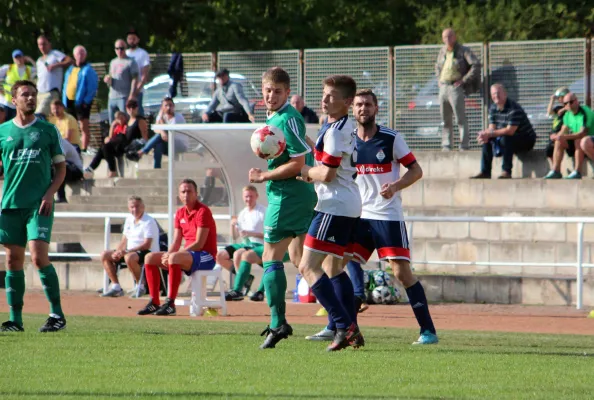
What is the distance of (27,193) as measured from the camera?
1150 cm

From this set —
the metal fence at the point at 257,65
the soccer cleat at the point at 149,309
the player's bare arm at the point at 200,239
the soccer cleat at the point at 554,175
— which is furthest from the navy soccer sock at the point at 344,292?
the metal fence at the point at 257,65

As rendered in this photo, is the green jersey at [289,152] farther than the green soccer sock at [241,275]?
No

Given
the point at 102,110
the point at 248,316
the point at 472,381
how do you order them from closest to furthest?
the point at 472,381 → the point at 248,316 → the point at 102,110

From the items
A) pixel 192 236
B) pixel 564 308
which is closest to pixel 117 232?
pixel 192 236

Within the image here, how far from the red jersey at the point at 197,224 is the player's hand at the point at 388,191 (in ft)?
16.1

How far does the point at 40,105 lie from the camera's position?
25.0 meters

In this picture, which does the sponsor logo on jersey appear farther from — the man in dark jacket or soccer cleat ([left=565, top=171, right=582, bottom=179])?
the man in dark jacket

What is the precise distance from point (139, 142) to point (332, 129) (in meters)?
15.4

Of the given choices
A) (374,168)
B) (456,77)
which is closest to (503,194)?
(456,77)

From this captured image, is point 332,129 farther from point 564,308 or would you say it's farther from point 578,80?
point 578,80

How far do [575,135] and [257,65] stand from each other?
740cm

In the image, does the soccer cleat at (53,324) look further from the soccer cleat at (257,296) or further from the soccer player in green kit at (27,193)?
the soccer cleat at (257,296)

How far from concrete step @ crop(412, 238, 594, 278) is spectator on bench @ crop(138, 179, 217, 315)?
382 centimetres

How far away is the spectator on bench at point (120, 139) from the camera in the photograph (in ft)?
80.5
